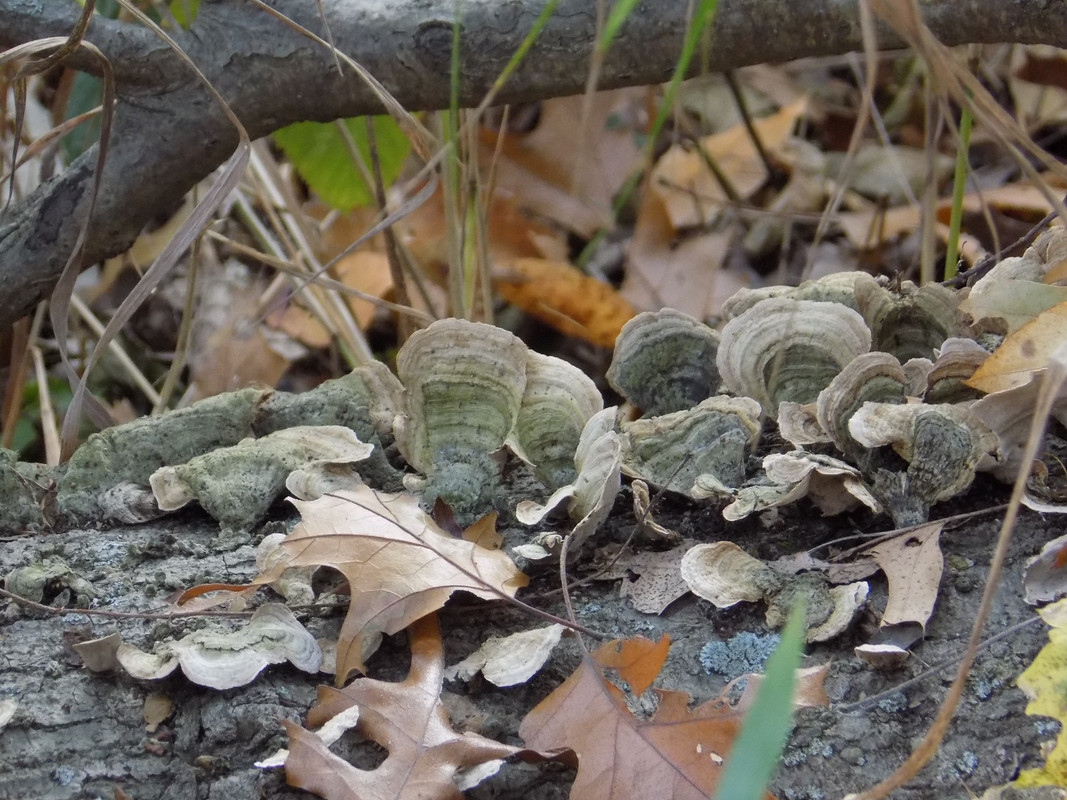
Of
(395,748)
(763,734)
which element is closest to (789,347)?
(395,748)

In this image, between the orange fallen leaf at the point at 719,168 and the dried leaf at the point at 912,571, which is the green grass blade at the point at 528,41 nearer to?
the dried leaf at the point at 912,571

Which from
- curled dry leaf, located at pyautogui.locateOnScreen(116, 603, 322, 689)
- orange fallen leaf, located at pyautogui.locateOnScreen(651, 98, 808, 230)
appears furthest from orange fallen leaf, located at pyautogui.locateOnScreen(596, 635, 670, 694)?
orange fallen leaf, located at pyautogui.locateOnScreen(651, 98, 808, 230)

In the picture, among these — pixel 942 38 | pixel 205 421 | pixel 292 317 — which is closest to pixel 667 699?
pixel 205 421

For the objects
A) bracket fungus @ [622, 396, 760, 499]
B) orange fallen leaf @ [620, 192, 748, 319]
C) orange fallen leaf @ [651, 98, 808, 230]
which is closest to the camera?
Result: bracket fungus @ [622, 396, 760, 499]

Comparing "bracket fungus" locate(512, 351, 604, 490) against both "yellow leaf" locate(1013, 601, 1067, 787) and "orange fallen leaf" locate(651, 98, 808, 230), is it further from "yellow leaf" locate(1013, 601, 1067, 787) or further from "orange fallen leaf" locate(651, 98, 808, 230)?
"orange fallen leaf" locate(651, 98, 808, 230)

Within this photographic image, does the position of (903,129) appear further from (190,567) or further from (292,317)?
(190,567)

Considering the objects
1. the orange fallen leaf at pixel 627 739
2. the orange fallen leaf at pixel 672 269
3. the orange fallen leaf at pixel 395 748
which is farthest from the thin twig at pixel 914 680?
the orange fallen leaf at pixel 672 269
